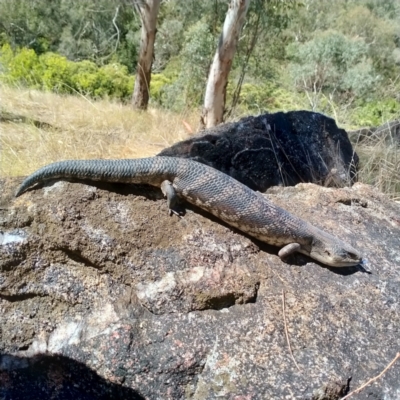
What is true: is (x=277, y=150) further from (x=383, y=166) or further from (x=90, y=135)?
(x=90, y=135)

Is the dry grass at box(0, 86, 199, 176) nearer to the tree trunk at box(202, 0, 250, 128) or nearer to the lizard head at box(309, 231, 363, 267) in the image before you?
the tree trunk at box(202, 0, 250, 128)

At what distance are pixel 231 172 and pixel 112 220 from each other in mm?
2193

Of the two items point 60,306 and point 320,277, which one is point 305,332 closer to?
point 320,277

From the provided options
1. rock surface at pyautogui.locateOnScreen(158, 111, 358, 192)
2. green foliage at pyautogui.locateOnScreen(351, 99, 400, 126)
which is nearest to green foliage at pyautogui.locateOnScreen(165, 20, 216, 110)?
green foliage at pyautogui.locateOnScreen(351, 99, 400, 126)

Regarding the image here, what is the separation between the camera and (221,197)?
344cm

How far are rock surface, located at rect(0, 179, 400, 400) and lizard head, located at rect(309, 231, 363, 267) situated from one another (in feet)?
0.22

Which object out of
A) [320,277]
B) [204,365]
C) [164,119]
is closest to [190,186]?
[320,277]

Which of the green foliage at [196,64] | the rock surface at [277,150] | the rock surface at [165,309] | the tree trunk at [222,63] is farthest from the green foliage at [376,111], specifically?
the rock surface at [165,309]

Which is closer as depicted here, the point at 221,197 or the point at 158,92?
the point at 221,197

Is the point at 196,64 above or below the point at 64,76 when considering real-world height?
above

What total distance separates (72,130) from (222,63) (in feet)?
10.4

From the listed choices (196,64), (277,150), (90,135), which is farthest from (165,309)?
(196,64)

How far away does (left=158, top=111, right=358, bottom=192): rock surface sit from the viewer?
522 centimetres

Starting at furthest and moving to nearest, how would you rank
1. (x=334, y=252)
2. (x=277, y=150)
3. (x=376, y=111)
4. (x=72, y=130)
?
(x=376, y=111), (x=72, y=130), (x=277, y=150), (x=334, y=252)
